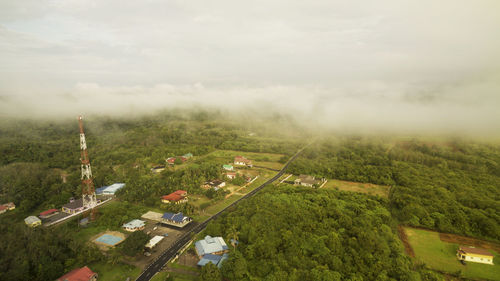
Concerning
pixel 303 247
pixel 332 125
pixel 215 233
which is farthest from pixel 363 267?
pixel 332 125

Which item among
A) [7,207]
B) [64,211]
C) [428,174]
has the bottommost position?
[64,211]

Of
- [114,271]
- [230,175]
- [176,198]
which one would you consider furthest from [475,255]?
[176,198]

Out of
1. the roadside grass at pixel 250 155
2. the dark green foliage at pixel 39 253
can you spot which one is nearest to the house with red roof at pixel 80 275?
the dark green foliage at pixel 39 253

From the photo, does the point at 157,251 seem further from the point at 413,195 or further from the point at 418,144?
the point at 418,144

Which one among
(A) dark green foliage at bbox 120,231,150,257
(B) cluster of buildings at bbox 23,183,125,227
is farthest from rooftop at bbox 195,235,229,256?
(B) cluster of buildings at bbox 23,183,125,227

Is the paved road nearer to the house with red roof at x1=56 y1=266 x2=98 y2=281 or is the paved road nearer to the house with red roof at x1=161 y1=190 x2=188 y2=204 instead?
the house with red roof at x1=56 y1=266 x2=98 y2=281

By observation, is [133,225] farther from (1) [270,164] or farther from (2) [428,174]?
(2) [428,174]
